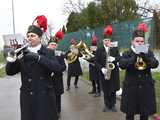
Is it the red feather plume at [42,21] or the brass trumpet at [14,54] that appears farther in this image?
the red feather plume at [42,21]

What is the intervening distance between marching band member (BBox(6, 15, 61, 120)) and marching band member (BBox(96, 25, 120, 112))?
4713 millimetres

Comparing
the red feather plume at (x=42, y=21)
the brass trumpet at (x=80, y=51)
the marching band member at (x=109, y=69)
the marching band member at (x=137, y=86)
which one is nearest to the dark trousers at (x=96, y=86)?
the brass trumpet at (x=80, y=51)

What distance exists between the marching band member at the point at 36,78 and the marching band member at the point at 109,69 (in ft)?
15.5

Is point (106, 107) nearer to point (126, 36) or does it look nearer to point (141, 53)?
point (141, 53)

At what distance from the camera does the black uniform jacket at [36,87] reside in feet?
23.0

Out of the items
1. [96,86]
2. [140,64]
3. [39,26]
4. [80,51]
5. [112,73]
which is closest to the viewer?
[39,26]

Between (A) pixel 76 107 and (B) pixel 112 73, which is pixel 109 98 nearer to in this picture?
(B) pixel 112 73

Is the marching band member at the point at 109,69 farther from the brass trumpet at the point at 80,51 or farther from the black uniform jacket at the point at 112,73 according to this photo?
the brass trumpet at the point at 80,51

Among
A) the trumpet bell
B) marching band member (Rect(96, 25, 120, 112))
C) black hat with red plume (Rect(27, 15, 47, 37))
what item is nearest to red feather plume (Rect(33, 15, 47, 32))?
black hat with red plume (Rect(27, 15, 47, 37))

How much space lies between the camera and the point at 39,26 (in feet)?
23.5

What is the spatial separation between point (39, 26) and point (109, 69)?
4.96 metres

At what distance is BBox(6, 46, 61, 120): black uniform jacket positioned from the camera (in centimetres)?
700

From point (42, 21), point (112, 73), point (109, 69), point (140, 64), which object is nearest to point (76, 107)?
point (112, 73)

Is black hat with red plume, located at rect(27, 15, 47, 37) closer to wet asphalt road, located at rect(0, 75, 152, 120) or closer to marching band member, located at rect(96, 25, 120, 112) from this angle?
marching band member, located at rect(96, 25, 120, 112)
